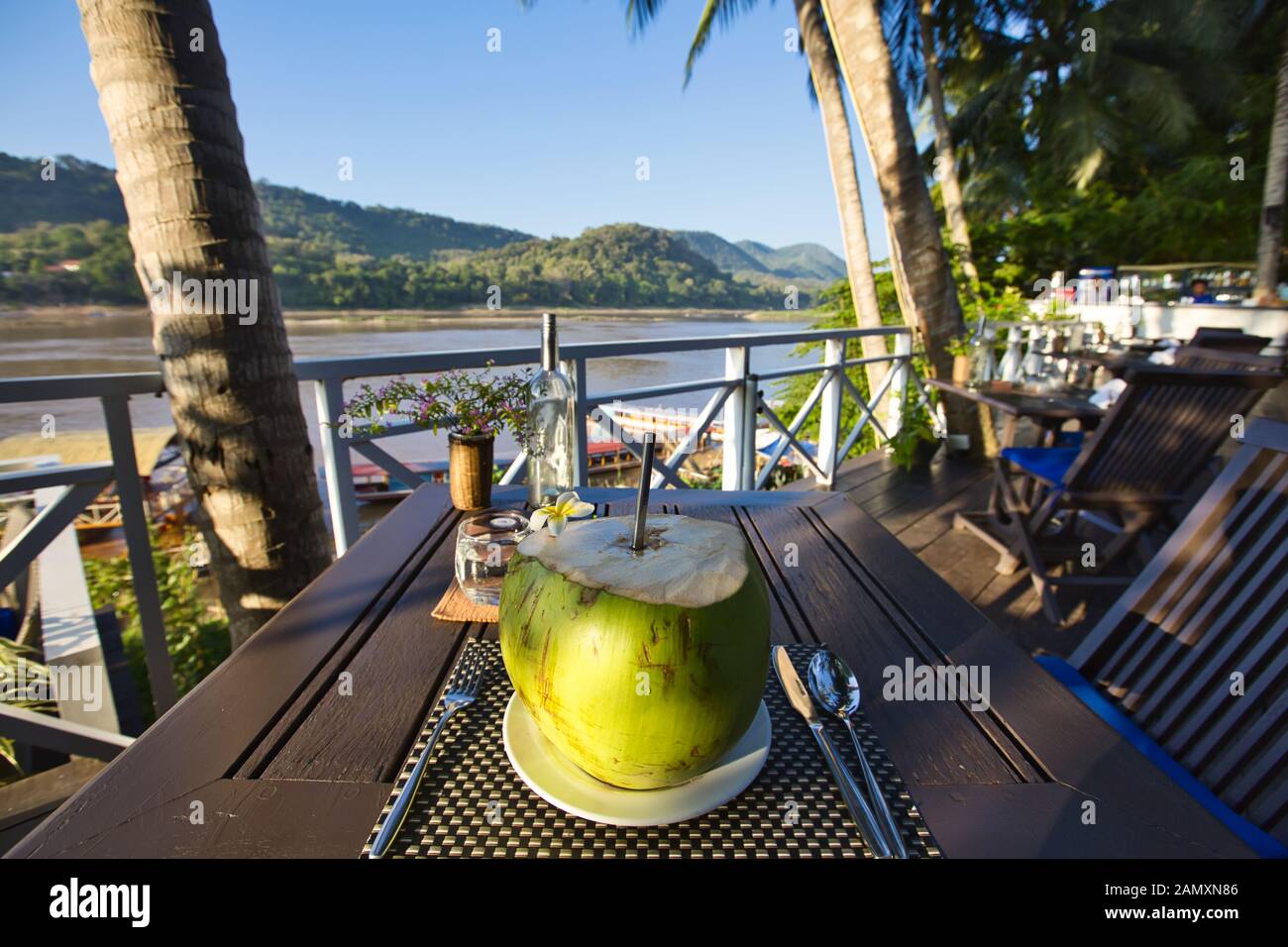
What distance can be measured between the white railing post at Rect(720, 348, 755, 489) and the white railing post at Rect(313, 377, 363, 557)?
6.92 ft

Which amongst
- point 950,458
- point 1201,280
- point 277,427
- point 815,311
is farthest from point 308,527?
point 1201,280

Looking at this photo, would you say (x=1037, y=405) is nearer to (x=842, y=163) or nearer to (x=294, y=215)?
(x=842, y=163)

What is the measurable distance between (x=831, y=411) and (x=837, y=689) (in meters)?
3.80

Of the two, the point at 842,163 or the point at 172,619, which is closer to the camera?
the point at 172,619

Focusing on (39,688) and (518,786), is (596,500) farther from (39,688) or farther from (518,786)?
(39,688)

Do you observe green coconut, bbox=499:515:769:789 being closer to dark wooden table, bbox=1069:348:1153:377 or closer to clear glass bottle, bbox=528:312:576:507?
clear glass bottle, bbox=528:312:576:507

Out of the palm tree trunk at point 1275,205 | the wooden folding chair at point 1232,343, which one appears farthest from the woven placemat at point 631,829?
the palm tree trunk at point 1275,205

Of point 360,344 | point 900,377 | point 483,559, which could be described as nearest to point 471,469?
point 483,559

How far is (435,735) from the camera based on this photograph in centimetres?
55

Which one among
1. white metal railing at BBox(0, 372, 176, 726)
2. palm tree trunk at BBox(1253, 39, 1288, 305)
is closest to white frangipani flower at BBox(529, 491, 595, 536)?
white metal railing at BBox(0, 372, 176, 726)

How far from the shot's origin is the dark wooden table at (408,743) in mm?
445

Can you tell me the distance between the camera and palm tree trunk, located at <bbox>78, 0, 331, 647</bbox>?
1.62m
